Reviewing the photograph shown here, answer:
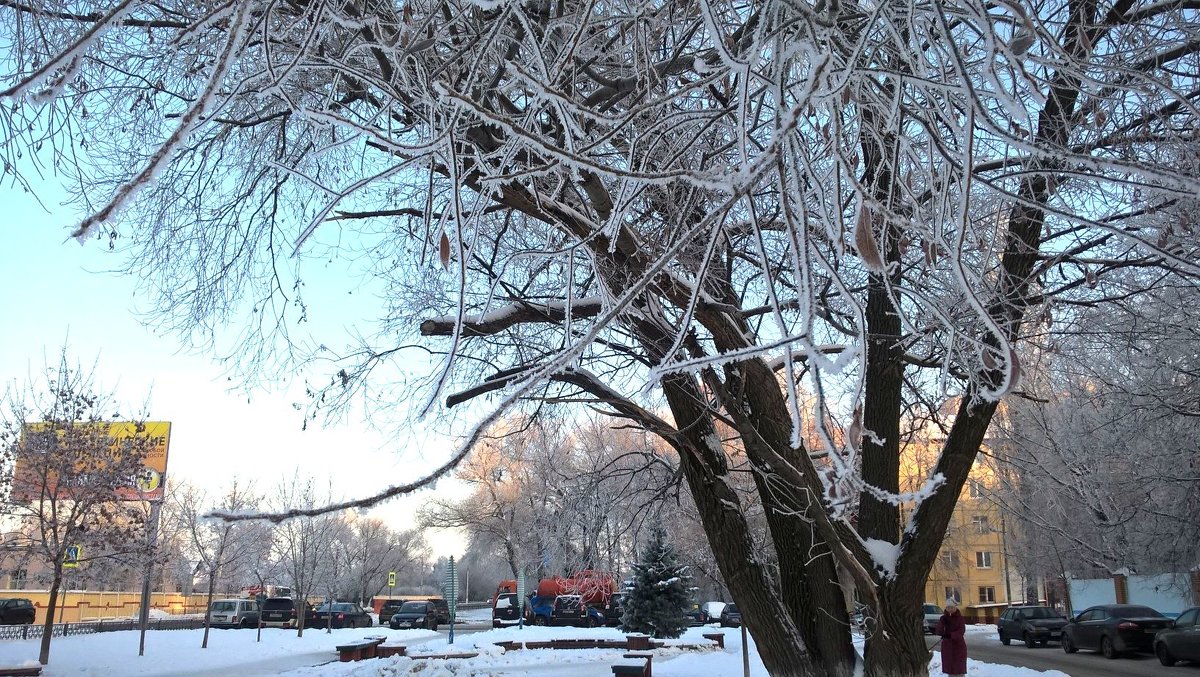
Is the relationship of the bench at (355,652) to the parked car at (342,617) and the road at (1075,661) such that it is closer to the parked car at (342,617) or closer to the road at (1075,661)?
the road at (1075,661)

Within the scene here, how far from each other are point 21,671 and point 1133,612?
2489 cm

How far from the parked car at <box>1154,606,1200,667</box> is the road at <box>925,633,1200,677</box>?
0.81 feet

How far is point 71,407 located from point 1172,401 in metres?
23.3

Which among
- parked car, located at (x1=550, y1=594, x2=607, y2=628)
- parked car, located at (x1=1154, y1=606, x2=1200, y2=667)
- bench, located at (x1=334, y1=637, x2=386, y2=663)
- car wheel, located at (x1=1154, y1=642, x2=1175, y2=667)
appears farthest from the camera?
parked car, located at (x1=550, y1=594, x2=607, y2=628)

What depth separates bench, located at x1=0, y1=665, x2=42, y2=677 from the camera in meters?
13.6

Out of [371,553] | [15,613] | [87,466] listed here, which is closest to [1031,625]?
[87,466]

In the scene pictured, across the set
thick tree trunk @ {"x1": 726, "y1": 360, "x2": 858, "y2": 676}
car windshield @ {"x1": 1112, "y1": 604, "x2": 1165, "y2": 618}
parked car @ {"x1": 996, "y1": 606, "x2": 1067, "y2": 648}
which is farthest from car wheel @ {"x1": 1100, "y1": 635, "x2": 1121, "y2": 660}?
thick tree trunk @ {"x1": 726, "y1": 360, "x2": 858, "y2": 676}

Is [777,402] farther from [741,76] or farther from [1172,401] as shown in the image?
[1172,401]

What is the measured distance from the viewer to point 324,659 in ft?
65.1

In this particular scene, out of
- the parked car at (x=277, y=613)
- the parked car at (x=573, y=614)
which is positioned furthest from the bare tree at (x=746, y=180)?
the parked car at (x=277, y=613)

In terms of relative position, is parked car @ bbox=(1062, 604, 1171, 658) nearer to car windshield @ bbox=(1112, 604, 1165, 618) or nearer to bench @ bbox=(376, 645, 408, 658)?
car windshield @ bbox=(1112, 604, 1165, 618)

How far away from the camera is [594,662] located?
17453 millimetres

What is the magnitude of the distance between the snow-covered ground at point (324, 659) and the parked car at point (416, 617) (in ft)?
24.0

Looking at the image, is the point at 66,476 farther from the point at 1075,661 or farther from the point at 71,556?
the point at 1075,661
